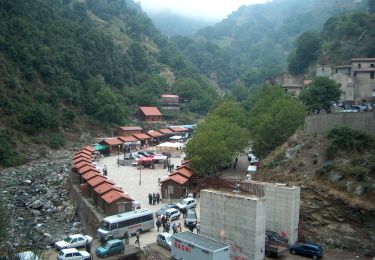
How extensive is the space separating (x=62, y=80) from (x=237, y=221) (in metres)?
60.5

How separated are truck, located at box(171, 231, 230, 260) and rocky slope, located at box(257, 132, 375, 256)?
24.9ft

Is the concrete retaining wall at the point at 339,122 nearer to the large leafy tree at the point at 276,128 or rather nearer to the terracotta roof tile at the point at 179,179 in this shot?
the large leafy tree at the point at 276,128

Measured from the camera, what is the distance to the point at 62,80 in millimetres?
73125

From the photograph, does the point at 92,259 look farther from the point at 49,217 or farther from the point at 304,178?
the point at 304,178

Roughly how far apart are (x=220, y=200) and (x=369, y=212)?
8485mm

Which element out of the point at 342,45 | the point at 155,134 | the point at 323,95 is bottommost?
the point at 155,134

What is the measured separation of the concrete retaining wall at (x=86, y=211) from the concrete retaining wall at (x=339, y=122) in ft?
54.9

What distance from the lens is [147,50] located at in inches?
4978

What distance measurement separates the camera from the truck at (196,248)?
17391 millimetres


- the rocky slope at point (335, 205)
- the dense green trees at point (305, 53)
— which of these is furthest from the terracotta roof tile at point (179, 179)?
the dense green trees at point (305, 53)

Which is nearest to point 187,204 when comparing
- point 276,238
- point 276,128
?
point 276,238

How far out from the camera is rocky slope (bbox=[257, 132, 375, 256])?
2227 cm

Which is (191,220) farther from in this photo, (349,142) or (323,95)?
(323,95)

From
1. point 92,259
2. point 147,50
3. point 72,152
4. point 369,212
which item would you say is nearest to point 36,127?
point 72,152
